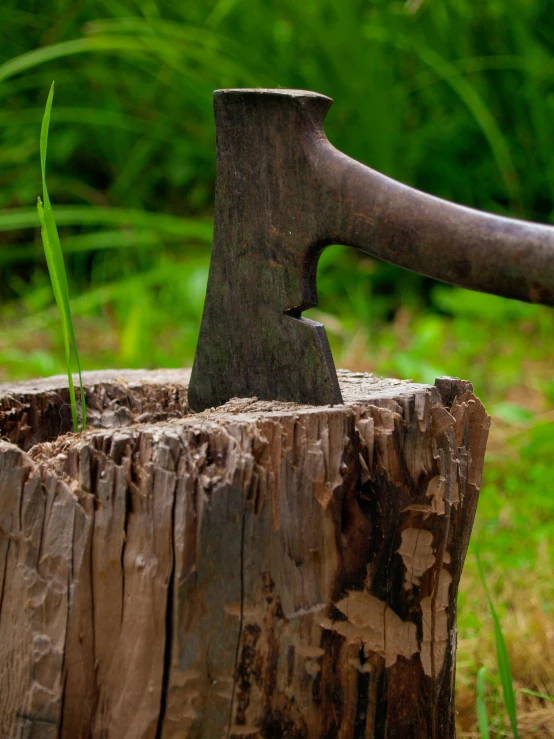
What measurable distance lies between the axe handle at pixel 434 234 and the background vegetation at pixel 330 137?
1.77m

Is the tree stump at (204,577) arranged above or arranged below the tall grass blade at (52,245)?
below

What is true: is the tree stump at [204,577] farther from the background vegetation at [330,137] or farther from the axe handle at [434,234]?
the background vegetation at [330,137]

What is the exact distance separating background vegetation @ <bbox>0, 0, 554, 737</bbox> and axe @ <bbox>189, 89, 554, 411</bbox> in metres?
1.67

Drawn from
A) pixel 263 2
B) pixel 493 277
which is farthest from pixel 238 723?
pixel 263 2

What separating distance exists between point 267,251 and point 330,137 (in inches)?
103

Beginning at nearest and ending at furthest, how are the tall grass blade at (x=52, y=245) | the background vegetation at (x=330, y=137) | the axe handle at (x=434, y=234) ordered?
the axe handle at (x=434, y=234) < the tall grass blade at (x=52, y=245) < the background vegetation at (x=330, y=137)

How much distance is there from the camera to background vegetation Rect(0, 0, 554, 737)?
3322 millimetres

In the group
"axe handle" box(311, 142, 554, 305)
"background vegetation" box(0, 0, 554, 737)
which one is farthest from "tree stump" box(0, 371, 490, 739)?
"background vegetation" box(0, 0, 554, 737)

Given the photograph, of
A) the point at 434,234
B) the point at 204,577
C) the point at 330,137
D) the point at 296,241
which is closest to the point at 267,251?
the point at 296,241

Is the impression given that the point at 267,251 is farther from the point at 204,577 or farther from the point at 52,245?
the point at 204,577

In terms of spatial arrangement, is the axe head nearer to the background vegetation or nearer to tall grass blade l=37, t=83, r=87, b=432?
tall grass blade l=37, t=83, r=87, b=432

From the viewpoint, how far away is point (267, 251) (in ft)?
4.05

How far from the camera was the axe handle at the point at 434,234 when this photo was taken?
1.02 metres

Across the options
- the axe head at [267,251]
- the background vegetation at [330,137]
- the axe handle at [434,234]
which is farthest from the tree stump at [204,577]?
the background vegetation at [330,137]
